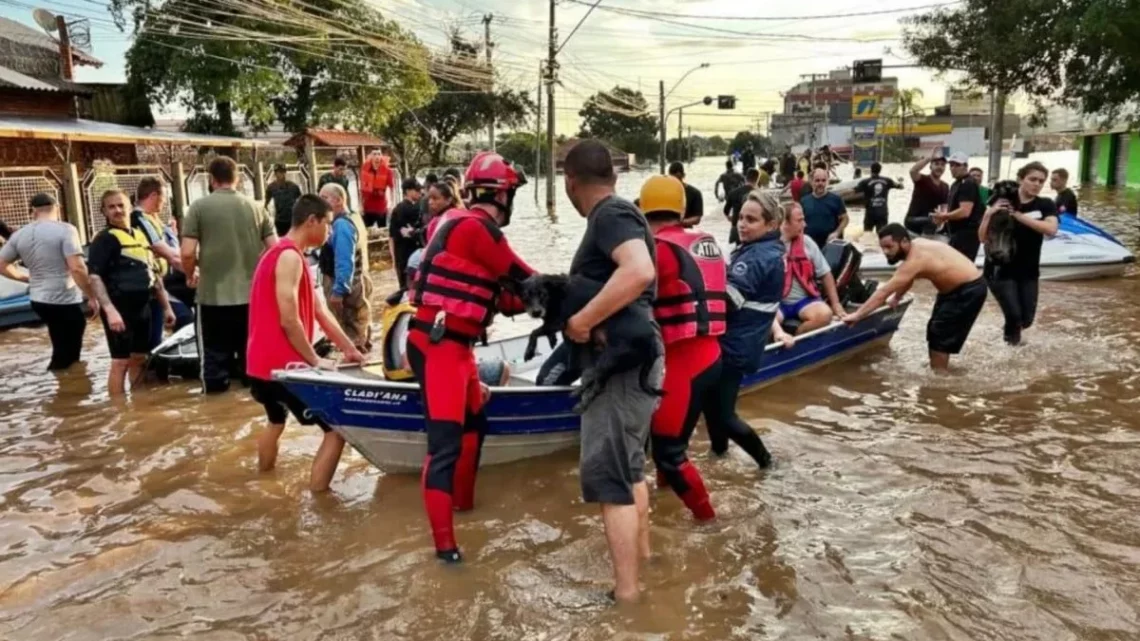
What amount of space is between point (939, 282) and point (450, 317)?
5.07 meters

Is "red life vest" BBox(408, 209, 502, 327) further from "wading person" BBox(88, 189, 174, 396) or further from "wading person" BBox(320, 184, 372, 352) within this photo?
"wading person" BBox(88, 189, 174, 396)

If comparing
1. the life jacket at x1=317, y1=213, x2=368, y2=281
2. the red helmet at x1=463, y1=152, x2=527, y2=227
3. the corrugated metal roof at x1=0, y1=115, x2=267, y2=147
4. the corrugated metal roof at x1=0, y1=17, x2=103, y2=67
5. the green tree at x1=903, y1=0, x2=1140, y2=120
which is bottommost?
the life jacket at x1=317, y1=213, x2=368, y2=281

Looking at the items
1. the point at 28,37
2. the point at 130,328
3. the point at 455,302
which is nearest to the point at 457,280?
the point at 455,302

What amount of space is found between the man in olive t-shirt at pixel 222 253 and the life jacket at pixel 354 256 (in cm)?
148

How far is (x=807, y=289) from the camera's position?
7387mm

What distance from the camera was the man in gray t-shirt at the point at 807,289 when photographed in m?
7.21

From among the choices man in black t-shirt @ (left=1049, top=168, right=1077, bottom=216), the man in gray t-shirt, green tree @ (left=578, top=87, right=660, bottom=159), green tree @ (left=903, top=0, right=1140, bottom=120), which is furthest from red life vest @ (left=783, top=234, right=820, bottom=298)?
green tree @ (left=578, top=87, right=660, bottom=159)

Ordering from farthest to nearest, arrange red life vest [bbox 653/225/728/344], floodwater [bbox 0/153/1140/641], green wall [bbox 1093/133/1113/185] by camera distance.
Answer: green wall [bbox 1093/133/1113/185]
red life vest [bbox 653/225/728/344]
floodwater [bbox 0/153/1140/641]

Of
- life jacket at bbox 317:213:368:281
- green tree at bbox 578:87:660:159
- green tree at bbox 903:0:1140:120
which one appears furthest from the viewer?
green tree at bbox 578:87:660:159

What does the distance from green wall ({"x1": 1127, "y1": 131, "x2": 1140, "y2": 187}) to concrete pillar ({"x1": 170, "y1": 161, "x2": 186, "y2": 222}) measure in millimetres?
36774

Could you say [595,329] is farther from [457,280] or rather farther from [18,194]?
[18,194]

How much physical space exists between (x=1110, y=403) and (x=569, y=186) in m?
5.54

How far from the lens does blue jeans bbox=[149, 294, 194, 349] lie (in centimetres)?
756

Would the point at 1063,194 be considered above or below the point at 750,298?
above
